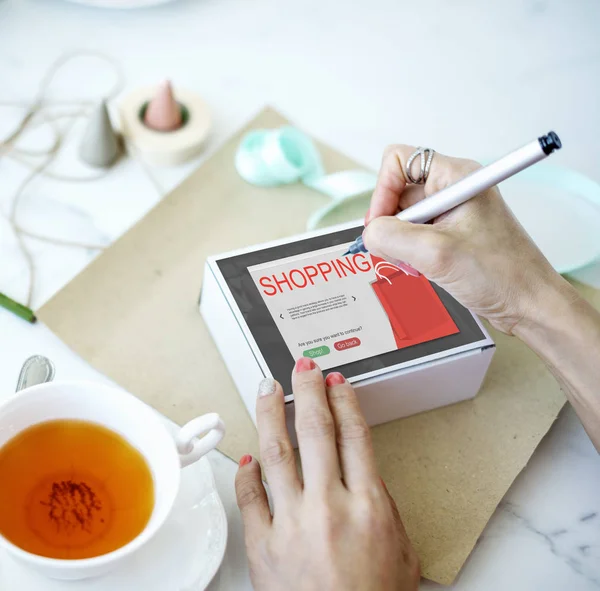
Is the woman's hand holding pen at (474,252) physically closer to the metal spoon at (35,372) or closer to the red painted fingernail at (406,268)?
the red painted fingernail at (406,268)

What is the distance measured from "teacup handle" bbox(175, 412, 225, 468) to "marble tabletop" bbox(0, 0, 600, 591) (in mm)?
135

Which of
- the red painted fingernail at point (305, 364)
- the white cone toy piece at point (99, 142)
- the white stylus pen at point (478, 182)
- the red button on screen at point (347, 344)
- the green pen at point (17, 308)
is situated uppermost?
the white stylus pen at point (478, 182)

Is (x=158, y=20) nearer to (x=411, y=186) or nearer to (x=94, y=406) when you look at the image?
(x=411, y=186)

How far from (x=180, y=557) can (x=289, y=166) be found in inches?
19.0

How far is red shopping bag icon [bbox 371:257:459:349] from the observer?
72 centimetres

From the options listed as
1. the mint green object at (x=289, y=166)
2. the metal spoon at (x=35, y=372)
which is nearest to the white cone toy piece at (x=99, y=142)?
the mint green object at (x=289, y=166)

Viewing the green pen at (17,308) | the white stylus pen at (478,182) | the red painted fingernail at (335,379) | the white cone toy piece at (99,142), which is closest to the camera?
the white stylus pen at (478,182)

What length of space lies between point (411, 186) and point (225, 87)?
38 centimetres

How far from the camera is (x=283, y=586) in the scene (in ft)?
1.93

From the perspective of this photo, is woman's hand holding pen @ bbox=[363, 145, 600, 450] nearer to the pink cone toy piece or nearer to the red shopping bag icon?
the red shopping bag icon

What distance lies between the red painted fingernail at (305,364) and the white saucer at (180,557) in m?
0.12

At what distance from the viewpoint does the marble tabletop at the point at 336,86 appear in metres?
0.77

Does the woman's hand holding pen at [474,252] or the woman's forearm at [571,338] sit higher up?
the woman's hand holding pen at [474,252]

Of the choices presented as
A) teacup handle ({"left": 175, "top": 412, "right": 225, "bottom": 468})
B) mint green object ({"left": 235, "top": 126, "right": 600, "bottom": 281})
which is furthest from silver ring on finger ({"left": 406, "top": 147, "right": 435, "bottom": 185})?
teacup handle ({"left": 175, "top": 412, "right": 225, "bottom": 468})
